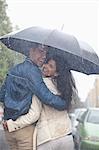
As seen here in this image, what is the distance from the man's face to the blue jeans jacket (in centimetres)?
13

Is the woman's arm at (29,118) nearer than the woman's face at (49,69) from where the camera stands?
Yes

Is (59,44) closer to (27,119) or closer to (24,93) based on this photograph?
(24,93)

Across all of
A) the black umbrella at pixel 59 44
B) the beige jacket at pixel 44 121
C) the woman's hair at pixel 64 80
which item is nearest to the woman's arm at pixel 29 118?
the beige jacket at pixel 44 121

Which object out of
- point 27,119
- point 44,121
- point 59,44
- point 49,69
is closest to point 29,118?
point 27,119

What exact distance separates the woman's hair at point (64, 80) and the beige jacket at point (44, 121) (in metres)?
0.08

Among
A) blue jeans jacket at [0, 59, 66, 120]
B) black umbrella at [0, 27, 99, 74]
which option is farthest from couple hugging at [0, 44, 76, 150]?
black umbrella at [0, 27, 99, 74]

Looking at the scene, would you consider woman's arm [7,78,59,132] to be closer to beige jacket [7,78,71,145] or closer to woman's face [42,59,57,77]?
beige jacket [7,78,71,145]

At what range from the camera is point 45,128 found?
4.26 m

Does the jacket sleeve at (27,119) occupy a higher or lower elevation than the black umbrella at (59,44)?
lower

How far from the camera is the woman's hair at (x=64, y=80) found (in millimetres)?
4387

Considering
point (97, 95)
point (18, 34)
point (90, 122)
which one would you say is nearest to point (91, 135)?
point (90, 122)

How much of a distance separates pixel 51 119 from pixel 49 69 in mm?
404

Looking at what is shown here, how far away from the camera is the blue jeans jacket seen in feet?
13.8

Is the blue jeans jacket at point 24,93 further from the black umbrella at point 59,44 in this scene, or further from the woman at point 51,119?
the black umbrella at point 59,44
